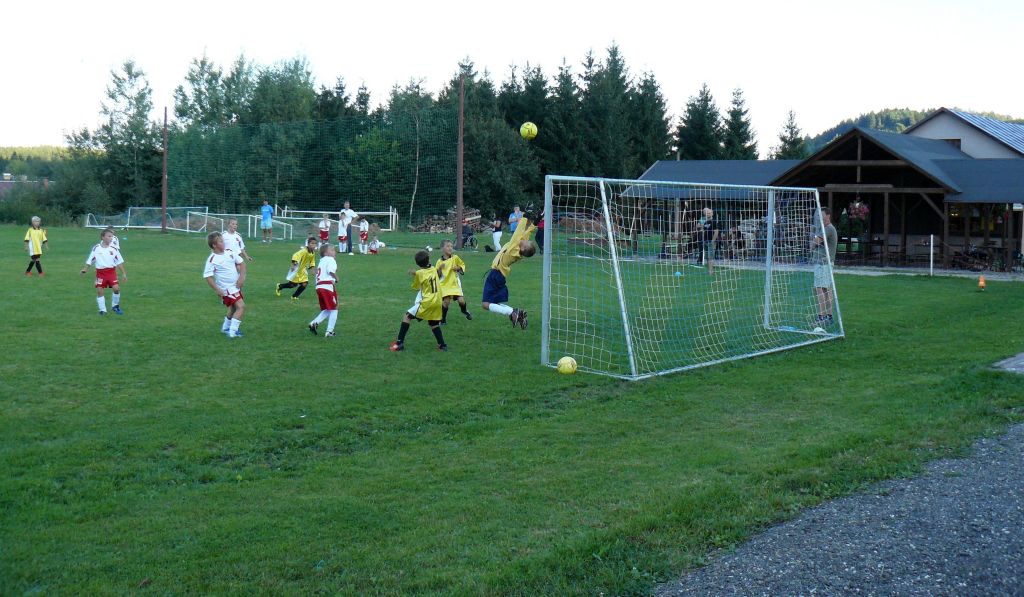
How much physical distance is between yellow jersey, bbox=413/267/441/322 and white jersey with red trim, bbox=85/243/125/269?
20.4ft

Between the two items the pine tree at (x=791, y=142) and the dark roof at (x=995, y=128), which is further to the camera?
the pine tree at (x=791, y=142)

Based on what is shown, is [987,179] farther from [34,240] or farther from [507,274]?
[34,240]

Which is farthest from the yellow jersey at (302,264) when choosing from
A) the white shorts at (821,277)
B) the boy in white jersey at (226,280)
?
the white shorts at (821,277)

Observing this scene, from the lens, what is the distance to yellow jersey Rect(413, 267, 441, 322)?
478 inches

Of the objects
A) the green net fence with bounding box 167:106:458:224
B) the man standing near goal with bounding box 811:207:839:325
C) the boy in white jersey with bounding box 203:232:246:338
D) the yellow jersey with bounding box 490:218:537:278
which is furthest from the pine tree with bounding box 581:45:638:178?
the boy in white jersey with bounding box 203:232:246:338

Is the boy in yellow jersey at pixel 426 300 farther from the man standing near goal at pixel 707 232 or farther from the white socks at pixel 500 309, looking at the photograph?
the man standing near goal at pixel 707 232

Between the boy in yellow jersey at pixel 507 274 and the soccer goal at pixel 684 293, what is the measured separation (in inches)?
22.1

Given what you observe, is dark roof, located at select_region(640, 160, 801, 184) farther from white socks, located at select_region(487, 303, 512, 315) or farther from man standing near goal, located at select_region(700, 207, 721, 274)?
white socks, located at select_region(487, 303, 512, 315)

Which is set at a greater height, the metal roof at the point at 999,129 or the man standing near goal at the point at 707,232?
the metal roof at the point at 999,129

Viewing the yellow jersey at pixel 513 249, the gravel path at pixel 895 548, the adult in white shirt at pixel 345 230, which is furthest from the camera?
the adult in white shirt at pixel 345 230

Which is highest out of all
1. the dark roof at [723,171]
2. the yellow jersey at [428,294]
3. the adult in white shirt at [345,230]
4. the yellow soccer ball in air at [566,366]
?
the dark roof at [723,171]

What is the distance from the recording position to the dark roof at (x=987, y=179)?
2733 centimetres

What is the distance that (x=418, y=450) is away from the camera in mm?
7645

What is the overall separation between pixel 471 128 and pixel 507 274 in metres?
39.8
